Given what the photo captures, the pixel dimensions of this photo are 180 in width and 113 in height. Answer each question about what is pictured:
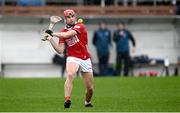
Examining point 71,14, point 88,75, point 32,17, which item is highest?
point 71,14

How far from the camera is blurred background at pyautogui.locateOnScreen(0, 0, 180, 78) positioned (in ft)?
114

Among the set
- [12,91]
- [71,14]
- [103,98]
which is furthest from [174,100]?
[12,91]

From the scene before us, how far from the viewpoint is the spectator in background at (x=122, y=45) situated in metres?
33.8

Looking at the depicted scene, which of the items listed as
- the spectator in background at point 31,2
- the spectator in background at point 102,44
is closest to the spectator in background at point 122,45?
the spectator in background at point 102,44

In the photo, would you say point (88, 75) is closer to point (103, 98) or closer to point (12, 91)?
point (103, 98)

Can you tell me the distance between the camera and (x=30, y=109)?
16219 mm

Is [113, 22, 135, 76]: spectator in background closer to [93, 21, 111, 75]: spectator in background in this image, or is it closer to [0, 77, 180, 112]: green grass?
[93, 21, 111, 75]: spectator in background

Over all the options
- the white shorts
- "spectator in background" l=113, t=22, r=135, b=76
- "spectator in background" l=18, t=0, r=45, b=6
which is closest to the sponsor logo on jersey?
the white shorts

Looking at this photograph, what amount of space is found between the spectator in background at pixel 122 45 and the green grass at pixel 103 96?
6.16 m

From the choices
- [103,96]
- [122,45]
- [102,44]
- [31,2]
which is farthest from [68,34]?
[31,2]

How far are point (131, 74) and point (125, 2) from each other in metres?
3.52

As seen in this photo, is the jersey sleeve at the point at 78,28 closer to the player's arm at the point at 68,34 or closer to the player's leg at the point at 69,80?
the player's arm at the point at 68,34

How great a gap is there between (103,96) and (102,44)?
13788mm

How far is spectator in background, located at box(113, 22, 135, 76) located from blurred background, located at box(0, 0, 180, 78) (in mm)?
855
